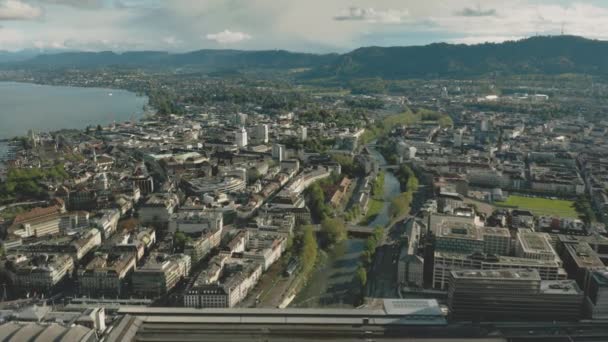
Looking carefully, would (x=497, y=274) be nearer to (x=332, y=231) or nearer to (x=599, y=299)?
(x=599, y=299)

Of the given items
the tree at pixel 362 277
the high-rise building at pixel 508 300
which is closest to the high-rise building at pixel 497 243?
the high-rise building at pixel 508 300

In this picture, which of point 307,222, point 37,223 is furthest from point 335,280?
point 37,223

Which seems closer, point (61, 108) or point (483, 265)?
point (483, 265)

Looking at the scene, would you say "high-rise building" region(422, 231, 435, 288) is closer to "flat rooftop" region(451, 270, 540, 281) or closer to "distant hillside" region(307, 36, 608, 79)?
"flat rooftop" region(451, 270, 540, 281)

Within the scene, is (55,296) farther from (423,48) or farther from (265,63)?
A: (265,63)

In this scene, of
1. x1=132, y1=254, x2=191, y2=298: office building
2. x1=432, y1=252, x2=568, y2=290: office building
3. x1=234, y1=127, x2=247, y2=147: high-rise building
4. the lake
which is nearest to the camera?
x1=132, y1=254, x2=191, y2=298: office building

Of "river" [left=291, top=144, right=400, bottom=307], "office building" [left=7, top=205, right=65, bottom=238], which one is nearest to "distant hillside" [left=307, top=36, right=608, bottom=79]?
"river" [left=291, top=144, right=400, bottom=307]
